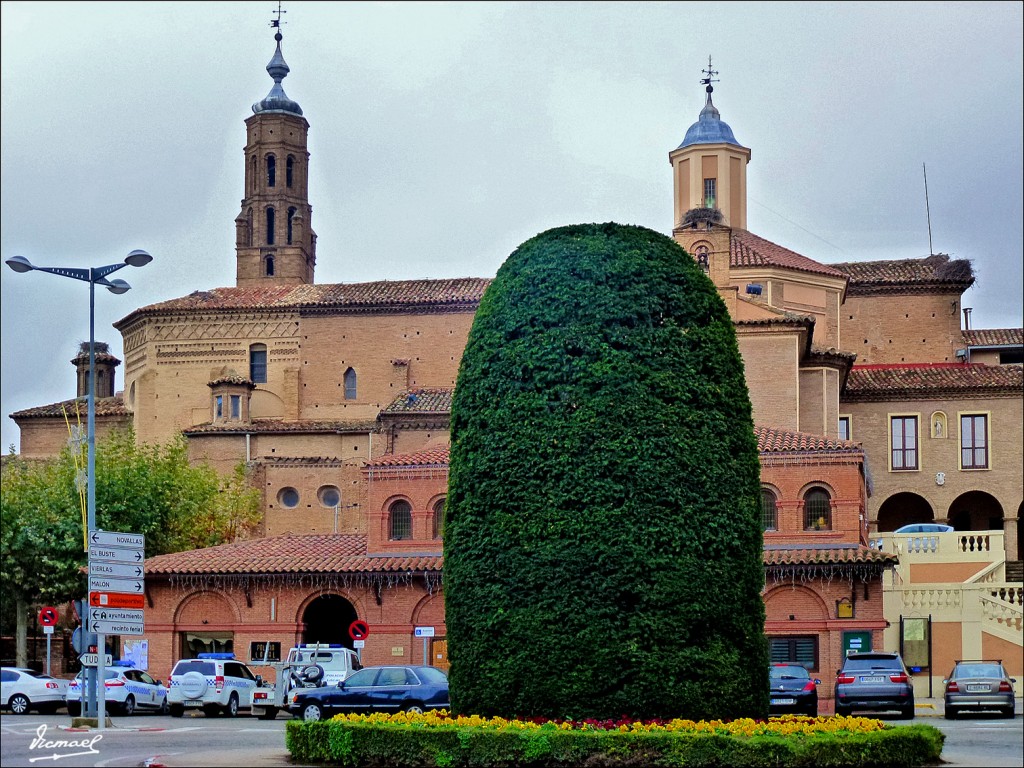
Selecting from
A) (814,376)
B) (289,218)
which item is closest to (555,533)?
(814,376)

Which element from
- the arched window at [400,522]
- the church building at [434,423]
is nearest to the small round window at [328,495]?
the church building at [434,423]

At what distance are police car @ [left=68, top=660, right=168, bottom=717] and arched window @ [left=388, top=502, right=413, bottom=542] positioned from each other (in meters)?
8.60

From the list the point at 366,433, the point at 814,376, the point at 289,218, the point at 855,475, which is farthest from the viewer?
the point at 289,218

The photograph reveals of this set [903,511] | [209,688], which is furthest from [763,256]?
[209,688]

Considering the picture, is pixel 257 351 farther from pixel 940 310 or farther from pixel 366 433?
pixel 940 310

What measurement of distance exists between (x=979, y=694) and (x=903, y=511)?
101 ft

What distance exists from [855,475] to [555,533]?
24.3 meters

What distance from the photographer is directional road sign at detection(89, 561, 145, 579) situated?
1121 inches

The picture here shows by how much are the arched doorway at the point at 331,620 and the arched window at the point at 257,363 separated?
2625 centimetres

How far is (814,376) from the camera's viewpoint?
190ft

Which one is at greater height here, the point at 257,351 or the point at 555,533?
the point at 257,351

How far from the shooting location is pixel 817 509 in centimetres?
4241

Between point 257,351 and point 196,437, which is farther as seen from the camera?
point 257,351

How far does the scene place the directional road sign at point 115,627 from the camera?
28.0m
